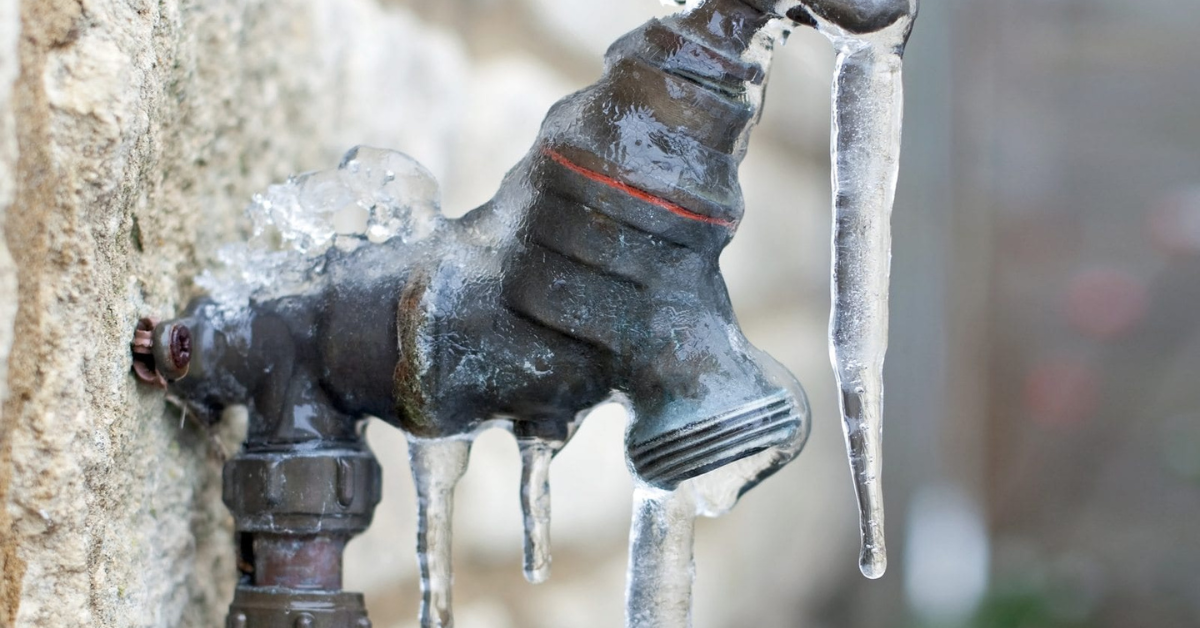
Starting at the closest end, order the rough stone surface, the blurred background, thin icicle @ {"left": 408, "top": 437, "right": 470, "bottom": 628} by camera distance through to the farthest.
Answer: the rough stone surface → thin icicle @ {"left": 408, "top": 437, "right": 470, "bottom": 628} → the blurred background

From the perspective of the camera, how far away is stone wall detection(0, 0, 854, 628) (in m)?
0.42

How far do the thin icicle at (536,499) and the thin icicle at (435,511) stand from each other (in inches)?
1.1

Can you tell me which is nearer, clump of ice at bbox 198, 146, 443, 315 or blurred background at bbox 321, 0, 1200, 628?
clump of ice at bbox 198, 146, 443, 315

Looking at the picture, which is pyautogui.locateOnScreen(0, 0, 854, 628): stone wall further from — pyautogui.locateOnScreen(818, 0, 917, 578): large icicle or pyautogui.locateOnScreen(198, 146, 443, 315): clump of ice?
pyautogui.locateOnScreen(818, 0, 917, 578): large icicle

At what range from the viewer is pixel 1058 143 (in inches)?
64.8

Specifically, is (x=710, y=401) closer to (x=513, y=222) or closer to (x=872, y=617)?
(x=513, y=222)

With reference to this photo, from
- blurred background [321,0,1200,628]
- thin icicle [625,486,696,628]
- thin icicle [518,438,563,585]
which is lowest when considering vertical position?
thin icicle [625,486,696,628]

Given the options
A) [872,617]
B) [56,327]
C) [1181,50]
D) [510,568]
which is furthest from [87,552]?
[1181,50]

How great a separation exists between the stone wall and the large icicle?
273mm

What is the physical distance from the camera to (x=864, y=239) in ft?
1.46

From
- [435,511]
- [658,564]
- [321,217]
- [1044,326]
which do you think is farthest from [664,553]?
[1044,326]

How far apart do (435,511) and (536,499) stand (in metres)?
0.05

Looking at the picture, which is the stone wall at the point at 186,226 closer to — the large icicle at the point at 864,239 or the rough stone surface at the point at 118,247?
the rough stone surface at the point at 118,247

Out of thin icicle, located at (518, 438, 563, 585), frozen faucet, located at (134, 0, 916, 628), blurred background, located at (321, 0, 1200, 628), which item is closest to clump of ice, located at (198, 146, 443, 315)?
frozen faucet, located at (134, 0, 916, 628)
